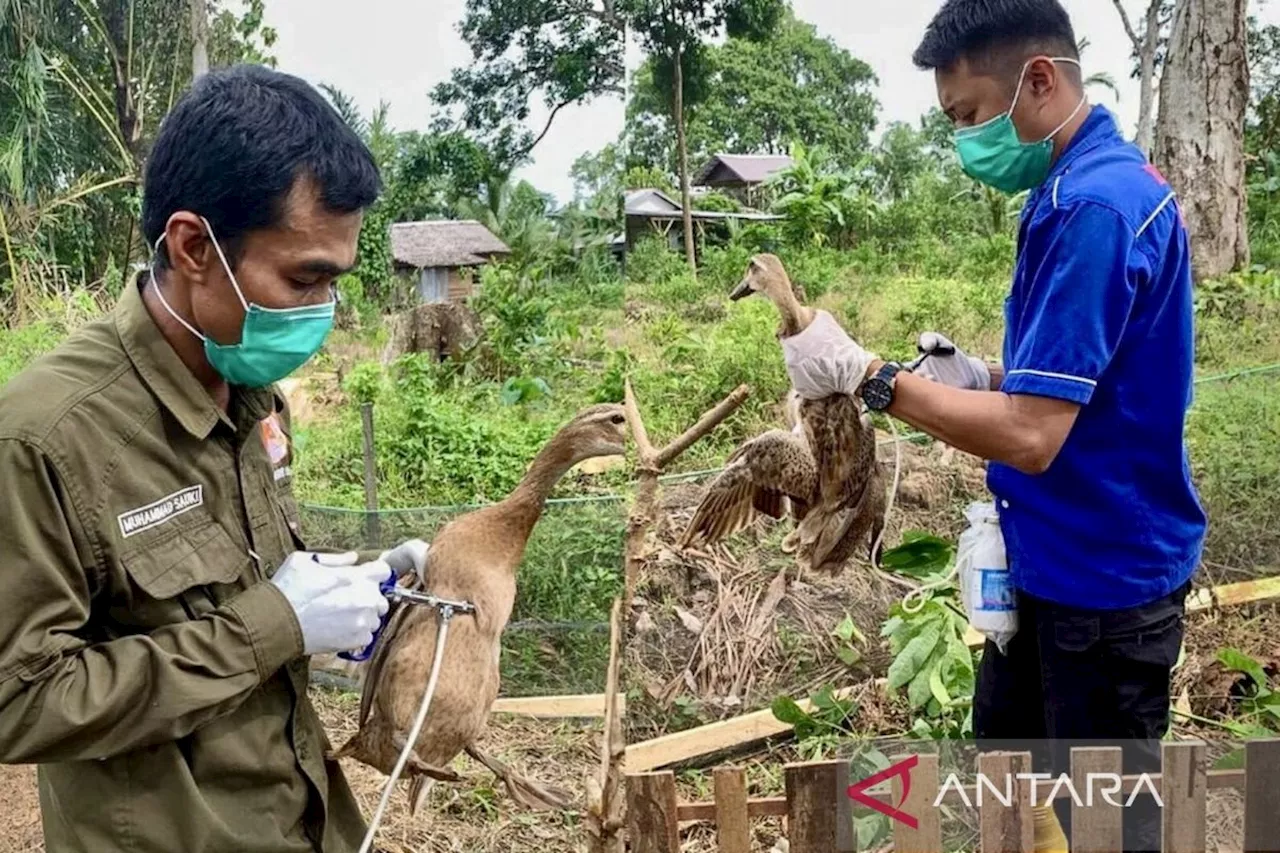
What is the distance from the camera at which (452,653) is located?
6.61 feet

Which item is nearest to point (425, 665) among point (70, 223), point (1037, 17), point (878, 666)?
point (878, 666)

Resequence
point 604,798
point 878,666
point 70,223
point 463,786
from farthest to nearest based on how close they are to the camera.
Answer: point 70,223 < point 878,666 < point 463,786 < point 604,798

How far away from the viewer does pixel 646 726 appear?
2861mm

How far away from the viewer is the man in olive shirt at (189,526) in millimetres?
1270

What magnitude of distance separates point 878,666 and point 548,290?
138 centimetres

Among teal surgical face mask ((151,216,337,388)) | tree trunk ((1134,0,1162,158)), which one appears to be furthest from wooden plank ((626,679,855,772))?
tree trunk ((1134,0,1162,158))

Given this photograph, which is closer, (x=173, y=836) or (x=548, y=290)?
(x=173, y=836)

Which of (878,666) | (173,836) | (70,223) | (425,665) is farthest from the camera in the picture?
(70,223)

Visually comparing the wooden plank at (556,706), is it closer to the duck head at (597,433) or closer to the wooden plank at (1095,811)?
the duck head at (597,433)

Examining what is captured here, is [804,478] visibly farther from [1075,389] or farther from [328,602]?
[328,602]

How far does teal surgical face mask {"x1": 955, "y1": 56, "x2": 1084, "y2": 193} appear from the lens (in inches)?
82.6

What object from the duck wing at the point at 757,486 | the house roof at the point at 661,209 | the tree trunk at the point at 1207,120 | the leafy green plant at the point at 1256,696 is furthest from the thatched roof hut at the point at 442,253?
the leafy green plant at the point at 1256,696

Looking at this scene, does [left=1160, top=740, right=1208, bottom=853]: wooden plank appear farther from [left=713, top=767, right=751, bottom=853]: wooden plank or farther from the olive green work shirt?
the olive green work shirt

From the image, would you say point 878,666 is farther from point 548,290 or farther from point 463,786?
point 548,290
